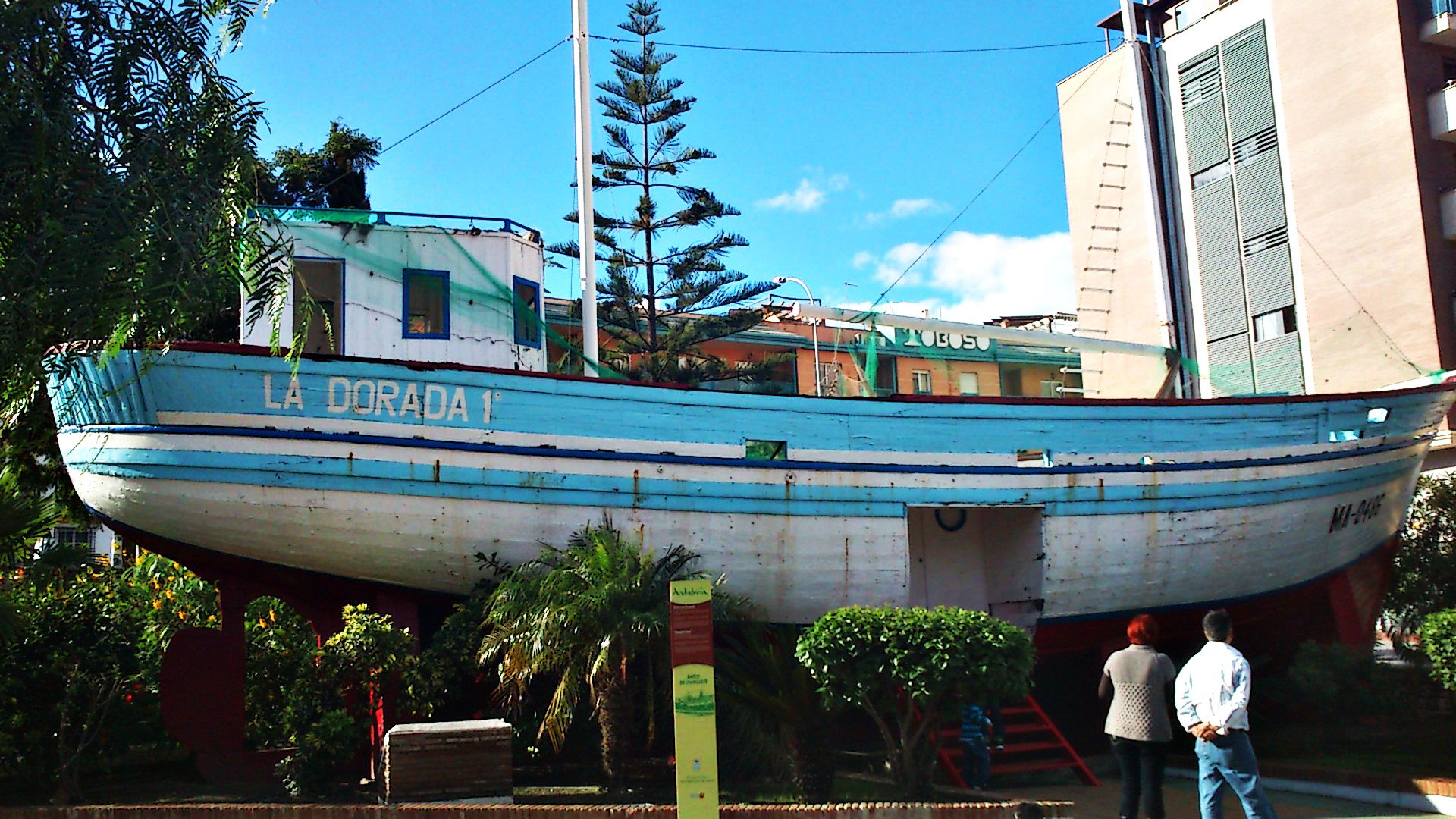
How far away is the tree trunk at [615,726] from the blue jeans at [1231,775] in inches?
156

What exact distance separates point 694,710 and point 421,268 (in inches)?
258

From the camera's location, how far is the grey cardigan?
275 inches

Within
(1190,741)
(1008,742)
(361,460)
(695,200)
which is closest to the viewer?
(361,460)

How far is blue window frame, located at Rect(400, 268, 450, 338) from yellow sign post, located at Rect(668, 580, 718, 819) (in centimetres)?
577

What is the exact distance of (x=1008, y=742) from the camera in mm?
10711

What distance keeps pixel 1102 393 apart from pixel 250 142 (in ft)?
77.9

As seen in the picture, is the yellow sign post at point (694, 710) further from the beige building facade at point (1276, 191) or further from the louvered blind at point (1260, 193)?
the louvered blind at point (1260, 193)

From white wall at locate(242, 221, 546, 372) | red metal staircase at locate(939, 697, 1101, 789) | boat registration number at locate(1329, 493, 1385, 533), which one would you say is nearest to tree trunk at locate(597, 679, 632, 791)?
red metal staircase at locate(939, 697, 1101, 789)

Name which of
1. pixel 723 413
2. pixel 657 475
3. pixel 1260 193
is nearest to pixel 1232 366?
pixel 1260 193

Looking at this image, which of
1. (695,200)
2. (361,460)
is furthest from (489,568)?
Result: (695,200)

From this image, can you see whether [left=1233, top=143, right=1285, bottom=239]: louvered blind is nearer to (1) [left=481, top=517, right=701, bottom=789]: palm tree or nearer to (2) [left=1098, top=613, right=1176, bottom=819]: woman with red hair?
(1) [left=481, top=517, right=701, bottom=789]: palm tree

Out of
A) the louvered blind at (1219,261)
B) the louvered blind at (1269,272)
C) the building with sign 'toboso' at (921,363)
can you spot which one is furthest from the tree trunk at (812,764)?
the louvered blind at (1219,261)

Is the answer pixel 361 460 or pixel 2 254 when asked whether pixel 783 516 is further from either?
pixel 2 254

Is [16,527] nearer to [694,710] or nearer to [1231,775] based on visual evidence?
[694,710]
